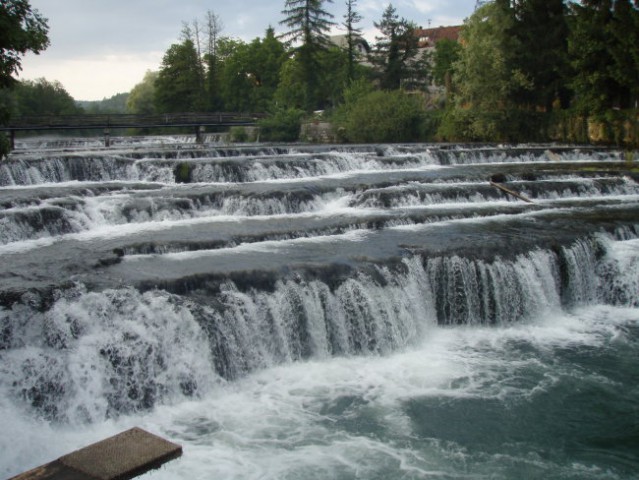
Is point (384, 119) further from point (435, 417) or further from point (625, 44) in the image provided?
point (435, 417)

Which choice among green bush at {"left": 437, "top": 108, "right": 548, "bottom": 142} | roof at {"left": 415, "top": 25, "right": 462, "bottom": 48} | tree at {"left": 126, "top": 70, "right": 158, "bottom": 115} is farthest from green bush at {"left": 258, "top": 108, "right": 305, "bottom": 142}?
roof at {"left": 415, "top": 25, "right": 462, "bottom": 48}

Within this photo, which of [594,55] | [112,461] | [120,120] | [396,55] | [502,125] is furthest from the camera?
[396,55]

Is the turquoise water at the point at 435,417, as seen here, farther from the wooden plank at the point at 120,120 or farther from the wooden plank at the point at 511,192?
the wooden plank at the point at 120,120

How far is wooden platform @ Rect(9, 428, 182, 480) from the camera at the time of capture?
4281 mm

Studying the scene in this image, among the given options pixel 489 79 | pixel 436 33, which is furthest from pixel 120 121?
pixel 436 33

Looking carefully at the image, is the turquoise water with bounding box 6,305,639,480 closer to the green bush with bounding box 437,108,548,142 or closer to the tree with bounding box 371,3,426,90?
the green bush with bounding box 437,108,548,142

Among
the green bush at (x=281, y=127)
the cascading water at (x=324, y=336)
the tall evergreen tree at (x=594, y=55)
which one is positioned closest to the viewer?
the cascading water at (x=324, y=336)

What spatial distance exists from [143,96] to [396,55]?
3763 centimetres

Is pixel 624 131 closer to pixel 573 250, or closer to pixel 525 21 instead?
pixel 525 21

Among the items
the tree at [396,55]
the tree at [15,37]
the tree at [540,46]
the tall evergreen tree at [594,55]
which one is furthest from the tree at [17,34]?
the tree at [396,55]

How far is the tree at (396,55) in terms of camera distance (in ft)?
185

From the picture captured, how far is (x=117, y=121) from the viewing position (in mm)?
37312

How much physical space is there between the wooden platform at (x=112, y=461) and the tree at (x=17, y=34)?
501 centimetres

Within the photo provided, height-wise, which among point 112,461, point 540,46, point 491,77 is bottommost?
point 112,461
